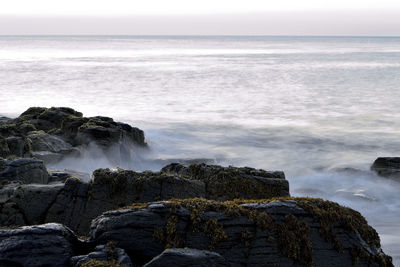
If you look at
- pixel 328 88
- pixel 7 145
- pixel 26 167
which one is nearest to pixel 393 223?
pixel 26 167

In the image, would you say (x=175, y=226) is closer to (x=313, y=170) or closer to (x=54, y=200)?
(x=54, y=200)

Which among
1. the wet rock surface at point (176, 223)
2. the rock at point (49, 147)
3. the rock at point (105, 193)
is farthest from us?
the rock at point (49, 147)

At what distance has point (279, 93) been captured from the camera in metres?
49.9

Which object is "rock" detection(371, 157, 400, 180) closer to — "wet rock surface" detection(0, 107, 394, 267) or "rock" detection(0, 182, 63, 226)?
"wet rock surface" detection(0, 107, 394, 267)

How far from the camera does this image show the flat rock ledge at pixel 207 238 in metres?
5.95

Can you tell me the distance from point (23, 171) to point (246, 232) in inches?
230

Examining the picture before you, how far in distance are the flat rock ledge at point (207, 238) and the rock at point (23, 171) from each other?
3902mm

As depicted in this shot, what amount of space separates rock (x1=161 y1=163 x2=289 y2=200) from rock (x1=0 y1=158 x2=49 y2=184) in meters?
2.99

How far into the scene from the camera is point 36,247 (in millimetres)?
5941

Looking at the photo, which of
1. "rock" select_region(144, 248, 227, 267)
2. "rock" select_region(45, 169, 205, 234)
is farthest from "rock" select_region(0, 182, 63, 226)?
"rock" select_region(144, 248, 227, 267)

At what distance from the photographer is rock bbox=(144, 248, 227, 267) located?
5785 millimetres

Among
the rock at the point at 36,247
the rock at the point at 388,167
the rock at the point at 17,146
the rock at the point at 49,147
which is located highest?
the rock at the point at 36,247

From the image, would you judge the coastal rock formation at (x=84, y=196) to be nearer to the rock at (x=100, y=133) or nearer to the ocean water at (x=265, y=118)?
the ocean water at (x=265, y=118)

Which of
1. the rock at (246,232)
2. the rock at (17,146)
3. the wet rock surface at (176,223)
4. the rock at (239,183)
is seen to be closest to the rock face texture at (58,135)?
the rock at (17,146)
